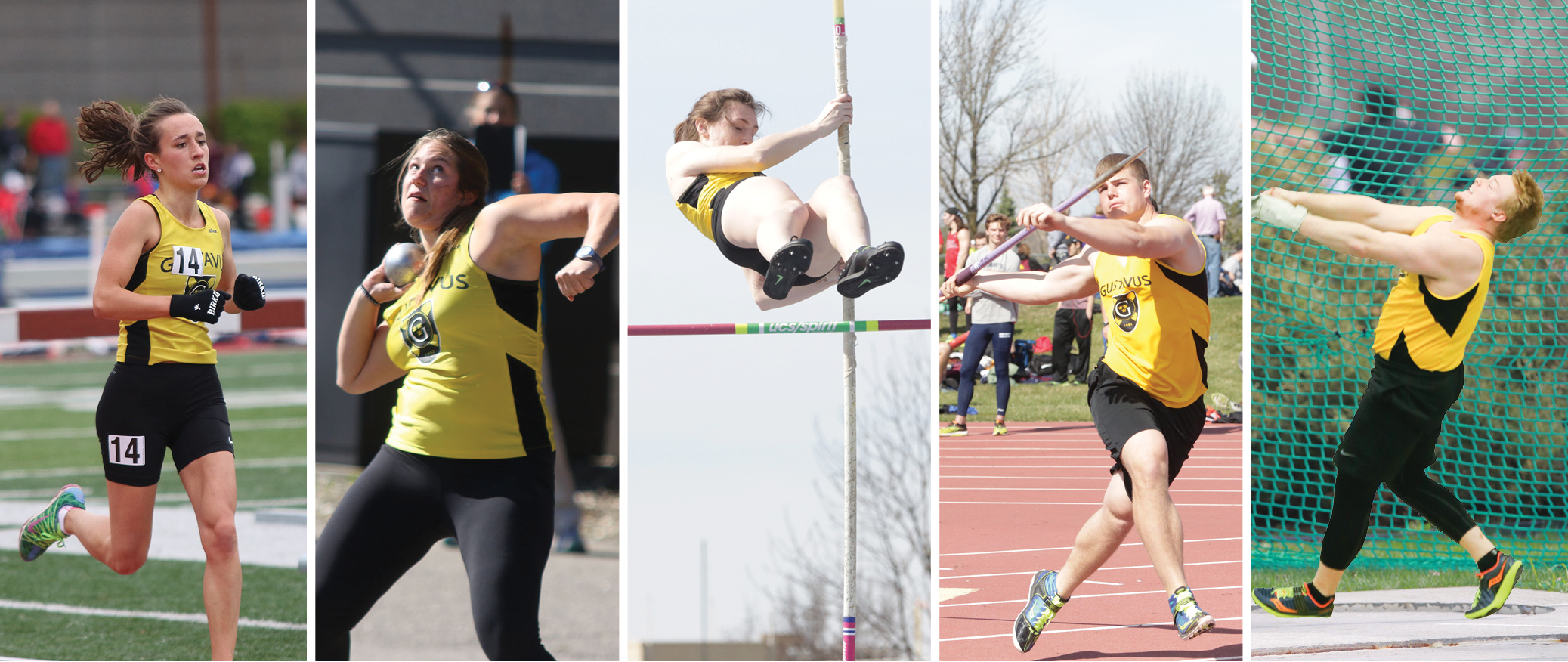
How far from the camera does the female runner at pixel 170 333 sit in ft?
11.0

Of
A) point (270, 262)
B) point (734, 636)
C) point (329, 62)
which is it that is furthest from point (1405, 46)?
point (270, 262)

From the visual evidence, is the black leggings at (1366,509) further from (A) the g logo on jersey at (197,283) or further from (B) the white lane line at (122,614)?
(B) the white lane line at (122,614)

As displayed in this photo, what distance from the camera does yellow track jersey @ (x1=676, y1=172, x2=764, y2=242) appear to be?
3.55 metres

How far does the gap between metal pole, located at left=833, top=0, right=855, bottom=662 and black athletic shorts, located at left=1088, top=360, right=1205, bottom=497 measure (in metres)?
0.71

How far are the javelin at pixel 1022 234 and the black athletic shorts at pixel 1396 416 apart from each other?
110cm

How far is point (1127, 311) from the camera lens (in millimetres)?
3482

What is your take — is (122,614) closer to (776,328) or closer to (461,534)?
(461,534)

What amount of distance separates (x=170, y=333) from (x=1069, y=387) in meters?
2.59

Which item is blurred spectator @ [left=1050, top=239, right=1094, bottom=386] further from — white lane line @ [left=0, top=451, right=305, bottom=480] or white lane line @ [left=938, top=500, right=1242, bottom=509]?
white lane line @ [left=0, top=451, right=305, bottom=480]

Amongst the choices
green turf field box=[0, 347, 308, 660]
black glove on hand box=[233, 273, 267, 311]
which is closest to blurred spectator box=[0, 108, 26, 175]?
green turf field box=[0, 347, 308, 660]

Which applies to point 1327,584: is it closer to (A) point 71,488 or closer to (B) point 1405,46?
(B) point 1405,46

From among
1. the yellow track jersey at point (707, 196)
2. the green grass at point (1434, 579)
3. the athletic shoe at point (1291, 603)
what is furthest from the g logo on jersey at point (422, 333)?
the green grass at point (1434, 579)

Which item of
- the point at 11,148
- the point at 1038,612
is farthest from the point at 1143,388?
the point at 11,148

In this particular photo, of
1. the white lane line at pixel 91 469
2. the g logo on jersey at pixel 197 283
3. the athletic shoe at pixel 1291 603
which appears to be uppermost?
the g logo on jersey at pixel 197 283
